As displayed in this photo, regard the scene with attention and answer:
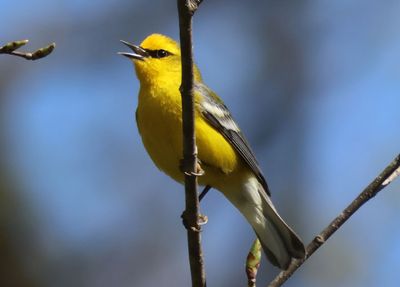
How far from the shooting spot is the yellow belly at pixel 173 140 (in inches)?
164

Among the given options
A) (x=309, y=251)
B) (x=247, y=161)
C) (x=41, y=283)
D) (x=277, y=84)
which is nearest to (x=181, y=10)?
(x=309, y=251)

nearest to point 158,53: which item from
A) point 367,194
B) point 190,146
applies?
point 190,146

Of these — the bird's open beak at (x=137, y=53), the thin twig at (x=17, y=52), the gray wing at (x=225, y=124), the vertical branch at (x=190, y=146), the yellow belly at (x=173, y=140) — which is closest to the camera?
the thin twig at (x=17, y=52)

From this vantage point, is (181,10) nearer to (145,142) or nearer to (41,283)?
(145,142)

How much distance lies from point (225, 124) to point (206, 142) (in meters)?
0.28

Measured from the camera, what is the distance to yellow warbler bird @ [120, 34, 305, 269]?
421cm

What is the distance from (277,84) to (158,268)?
8.09 feet

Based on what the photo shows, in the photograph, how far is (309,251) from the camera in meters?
2.83

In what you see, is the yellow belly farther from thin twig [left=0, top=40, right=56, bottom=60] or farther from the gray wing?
thin twig [left=0, top=40, right=56, bottom=60]

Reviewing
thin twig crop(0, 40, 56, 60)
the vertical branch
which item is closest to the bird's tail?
the vertical branch

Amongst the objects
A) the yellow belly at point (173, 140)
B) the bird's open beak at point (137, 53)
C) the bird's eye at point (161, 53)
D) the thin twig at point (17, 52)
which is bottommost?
the yellow belly at point (173, 140)

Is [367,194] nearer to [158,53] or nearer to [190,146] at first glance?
[190,146]

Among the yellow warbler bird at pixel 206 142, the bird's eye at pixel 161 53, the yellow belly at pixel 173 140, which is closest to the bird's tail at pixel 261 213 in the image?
the yellow warbler bird at pixel 206 142

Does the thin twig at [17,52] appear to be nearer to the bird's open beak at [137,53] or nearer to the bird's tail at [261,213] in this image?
the bird's open beak at [137,53]
